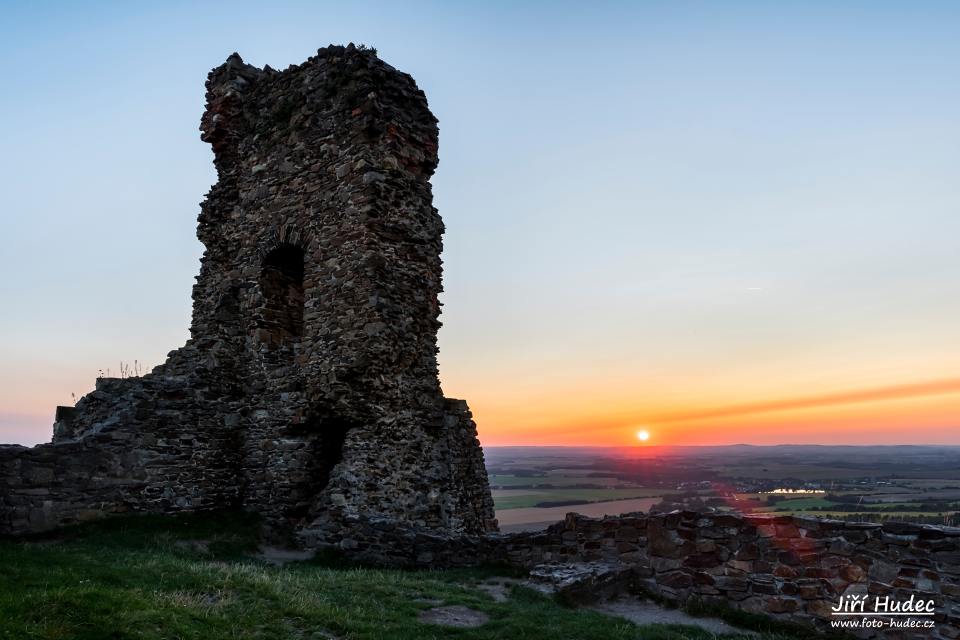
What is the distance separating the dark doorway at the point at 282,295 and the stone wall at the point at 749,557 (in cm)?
641

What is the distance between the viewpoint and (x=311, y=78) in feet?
49.9

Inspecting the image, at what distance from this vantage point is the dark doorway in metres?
15.0

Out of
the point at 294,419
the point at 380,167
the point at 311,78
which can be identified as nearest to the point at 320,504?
the point at 294,419

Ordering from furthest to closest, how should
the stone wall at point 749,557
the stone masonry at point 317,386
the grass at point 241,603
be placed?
Result: the stone masonry at point 317,386 < the stone wall at point 749,557 < the grass at point 241,603

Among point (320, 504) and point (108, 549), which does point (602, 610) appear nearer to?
point (320, 504)

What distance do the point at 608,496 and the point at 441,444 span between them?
3047 centimetres

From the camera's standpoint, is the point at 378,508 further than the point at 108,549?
Yes

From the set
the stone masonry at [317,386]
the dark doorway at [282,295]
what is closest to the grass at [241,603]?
the stone masonry at [317,386]

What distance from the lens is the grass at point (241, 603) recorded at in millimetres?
5805

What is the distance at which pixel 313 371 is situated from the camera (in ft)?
44.4

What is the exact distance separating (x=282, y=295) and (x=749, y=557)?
11344 mm

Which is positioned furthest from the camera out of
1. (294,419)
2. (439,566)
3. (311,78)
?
(311,78)

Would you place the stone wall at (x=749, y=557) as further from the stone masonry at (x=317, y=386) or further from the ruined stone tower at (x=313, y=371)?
the ruined stone tower at (x=313, y=371)

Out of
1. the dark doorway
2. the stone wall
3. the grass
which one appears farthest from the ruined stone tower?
the grass
